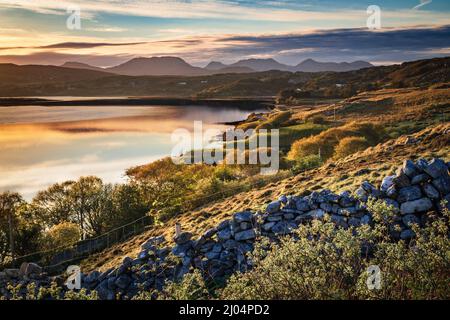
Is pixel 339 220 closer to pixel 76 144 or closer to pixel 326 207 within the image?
pixel 326 207

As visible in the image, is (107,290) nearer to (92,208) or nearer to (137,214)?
(137,214)

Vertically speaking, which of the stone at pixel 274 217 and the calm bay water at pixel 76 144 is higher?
the stone at pixel 274 217

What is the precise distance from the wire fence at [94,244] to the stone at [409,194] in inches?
557

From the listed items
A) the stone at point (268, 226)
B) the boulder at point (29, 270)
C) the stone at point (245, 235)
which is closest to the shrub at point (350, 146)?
the stone at point (268, 226)

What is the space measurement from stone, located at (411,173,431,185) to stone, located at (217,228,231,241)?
653 cm

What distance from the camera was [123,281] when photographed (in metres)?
14.3

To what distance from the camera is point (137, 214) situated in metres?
31.5

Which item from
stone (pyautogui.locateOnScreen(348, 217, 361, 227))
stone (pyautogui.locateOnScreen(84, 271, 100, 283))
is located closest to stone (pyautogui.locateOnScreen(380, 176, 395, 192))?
stone (pyautogui.locateOnScreen(348, 217, 361, 227))

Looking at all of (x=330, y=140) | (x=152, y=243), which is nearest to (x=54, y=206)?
(x=152, y=243)

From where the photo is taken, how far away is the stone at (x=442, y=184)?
1370 cm

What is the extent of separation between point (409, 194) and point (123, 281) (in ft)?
32.8

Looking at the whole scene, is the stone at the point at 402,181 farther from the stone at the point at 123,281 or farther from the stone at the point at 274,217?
the stone at the point at 123,281

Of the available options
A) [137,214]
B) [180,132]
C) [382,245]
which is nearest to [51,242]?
[137,214]

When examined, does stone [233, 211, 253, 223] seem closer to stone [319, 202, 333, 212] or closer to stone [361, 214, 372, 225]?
stone [319, 202, 333, 212]
